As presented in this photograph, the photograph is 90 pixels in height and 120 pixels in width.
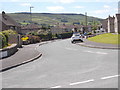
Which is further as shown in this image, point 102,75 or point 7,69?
point 7,69

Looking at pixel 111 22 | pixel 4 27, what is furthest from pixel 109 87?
pixel 111 22

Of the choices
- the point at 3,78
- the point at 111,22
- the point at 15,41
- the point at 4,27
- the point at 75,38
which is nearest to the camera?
the point at 3,78

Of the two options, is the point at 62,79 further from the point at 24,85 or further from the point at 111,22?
the point at 111,22

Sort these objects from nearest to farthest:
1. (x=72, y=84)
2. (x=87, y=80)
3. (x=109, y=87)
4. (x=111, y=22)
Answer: (x=109, y=87)
(x=72, y=84)
(x=87, y=80)
(x=111, y=22)

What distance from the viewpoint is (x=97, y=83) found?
Result: 9.52 meters

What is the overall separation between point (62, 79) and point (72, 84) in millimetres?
1095

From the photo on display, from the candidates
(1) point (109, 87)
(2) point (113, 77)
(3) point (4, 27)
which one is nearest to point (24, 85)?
(1) point (109, 87)

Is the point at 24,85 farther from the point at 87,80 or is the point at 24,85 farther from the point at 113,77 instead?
the point at 113,77

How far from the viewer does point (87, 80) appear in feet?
33.2

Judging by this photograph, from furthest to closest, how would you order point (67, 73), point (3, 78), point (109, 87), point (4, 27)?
point (4, 27), point (67, 73), point (3, 78), point (109, 87)

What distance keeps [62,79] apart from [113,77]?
2394 millimetres

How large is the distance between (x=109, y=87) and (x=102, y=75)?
93.6 inches

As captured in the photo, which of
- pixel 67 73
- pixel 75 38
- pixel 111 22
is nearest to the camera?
pixel 67 73

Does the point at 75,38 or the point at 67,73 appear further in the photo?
the point at 75,38
